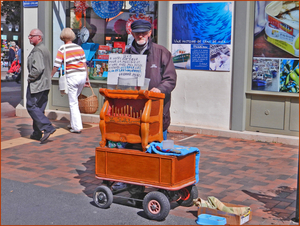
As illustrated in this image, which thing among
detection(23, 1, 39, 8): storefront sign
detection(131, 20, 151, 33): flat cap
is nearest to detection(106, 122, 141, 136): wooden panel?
detection(131, 20, 151, 33): flat cap

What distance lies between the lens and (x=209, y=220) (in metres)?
4.66

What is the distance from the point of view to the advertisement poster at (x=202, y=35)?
8.92 metres

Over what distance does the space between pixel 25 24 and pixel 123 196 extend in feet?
23.7

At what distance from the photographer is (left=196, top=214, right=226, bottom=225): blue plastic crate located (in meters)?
4.62

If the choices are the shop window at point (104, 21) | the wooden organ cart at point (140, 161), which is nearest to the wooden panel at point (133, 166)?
the wooden organ cart at point (140, 161)

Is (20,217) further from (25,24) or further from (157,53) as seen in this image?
(25,24)

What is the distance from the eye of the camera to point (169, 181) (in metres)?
4.80

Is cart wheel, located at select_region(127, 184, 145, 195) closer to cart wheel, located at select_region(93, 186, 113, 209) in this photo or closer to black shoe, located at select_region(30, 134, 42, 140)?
cart wheel, located at select_region(93, 186, 113, 209)

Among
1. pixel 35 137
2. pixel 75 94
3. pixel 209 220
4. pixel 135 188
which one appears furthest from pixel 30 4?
pixel 209 220

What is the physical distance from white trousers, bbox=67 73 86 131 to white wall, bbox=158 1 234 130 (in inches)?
71.0

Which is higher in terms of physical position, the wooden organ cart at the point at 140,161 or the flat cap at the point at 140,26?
the flat cap at the point at 140,26

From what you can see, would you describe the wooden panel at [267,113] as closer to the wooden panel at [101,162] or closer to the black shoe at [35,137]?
the black shoe at [35,137]

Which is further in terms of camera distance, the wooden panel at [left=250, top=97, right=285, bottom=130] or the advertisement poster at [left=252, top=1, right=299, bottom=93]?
the wooden panel at [left=250, top=97, right=285, bottom=130]

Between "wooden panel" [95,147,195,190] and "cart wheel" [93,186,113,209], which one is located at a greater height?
"wooden panel" [95,147,195,190]
